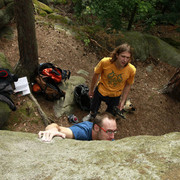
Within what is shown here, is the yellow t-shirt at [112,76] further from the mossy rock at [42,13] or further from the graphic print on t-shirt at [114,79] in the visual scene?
the mossy rock at [42,13]

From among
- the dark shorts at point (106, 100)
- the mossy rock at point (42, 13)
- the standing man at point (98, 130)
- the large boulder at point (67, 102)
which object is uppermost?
the standing man at point (98, 130)

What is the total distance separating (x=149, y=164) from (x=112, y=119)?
120 cm

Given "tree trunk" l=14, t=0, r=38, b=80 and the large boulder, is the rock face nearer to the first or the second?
"tree trunk" l=14, t=0, r=38, b=80

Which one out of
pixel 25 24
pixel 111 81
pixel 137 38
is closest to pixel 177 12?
pixel 137 38

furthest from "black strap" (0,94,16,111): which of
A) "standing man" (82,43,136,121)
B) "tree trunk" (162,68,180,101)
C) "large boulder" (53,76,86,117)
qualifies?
"tree trunk" (162,68,180,101)

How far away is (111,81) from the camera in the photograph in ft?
11.9

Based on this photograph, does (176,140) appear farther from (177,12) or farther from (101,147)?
(177,12)

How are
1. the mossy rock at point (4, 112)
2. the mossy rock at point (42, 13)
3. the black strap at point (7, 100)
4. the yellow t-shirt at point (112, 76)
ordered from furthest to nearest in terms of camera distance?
the mossy rock at point (42, 13) < the black strap at point (7, 100) < the mossy rock at point (4, 112) < the yellow t-shirt at point (112, 76)

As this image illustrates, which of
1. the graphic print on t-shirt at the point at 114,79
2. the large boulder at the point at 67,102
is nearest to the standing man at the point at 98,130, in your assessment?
the graphic print on t-shirt at the point at 114,79

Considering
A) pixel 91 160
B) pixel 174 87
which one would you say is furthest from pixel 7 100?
pixel 174 87

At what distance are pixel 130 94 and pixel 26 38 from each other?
4708 mm

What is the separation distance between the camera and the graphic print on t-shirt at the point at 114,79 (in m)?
3.50

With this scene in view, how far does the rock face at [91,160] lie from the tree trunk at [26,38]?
11.1 feet

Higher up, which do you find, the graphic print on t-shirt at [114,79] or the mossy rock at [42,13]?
the graphic print on t-shirt at [114,79]
